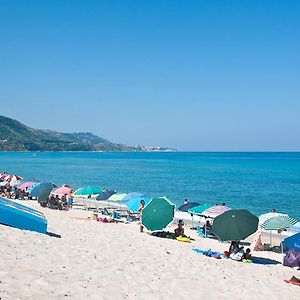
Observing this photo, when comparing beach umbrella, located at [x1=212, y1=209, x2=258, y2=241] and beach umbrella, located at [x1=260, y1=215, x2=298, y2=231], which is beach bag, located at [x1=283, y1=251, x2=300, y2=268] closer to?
beach umbrella, located at [x1=212, y1=209, x2=258, y2=241]

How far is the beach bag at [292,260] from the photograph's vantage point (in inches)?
573

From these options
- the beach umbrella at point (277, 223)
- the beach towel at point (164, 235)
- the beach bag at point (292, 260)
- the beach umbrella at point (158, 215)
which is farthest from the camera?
the beach towel at point (164, 235)

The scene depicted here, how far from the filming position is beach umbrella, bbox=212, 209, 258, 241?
14641 mm

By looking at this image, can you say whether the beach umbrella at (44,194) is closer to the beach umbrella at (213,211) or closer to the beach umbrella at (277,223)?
the beach umbrella at (213,211)

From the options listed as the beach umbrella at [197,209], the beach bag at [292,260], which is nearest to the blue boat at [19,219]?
the beach bag at [292,260]

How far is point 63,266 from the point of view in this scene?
9523 millimetres

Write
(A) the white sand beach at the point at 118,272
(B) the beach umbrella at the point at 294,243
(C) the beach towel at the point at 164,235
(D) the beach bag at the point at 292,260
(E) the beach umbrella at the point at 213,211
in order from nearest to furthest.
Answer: (A) the white sand beach at the point at 118,272 → (D) the beach bag at the point at 292,260 → (B) the beach umbrella at the point at 294,243 → (C) the beach towel at the point at 164,235 → (E) the beach umbrella at the point at 213,211

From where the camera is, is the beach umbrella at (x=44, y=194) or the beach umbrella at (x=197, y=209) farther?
the beach umbrella at (x=44, y=194)

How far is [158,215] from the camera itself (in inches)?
709

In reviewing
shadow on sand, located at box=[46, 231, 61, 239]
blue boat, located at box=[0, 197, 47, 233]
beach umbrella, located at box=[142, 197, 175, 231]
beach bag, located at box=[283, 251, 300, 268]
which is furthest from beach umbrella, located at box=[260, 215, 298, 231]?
blue boat, located at box=[0, 197, 47, 233]

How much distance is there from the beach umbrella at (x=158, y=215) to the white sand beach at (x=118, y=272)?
200cm

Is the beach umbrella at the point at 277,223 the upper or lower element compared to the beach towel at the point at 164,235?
upper

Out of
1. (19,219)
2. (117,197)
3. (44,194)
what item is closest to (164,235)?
(19,219)

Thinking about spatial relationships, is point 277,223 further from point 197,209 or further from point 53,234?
point 53,234
